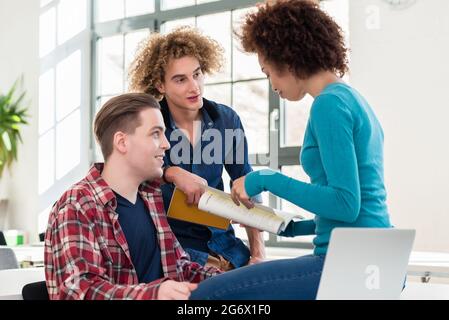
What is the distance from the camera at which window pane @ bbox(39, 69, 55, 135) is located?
6168mm

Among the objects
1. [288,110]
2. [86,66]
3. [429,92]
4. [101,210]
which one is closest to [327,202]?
[101,210]

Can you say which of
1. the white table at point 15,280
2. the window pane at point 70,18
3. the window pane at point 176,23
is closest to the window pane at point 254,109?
the window pane at point 176,23

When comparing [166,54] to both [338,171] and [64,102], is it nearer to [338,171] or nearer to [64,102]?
[338,171]

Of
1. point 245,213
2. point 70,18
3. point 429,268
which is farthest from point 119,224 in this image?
point 70,18

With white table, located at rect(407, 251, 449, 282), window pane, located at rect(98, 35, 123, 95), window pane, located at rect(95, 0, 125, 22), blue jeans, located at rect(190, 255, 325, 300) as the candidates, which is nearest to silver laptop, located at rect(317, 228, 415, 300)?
blue jeans, located at rect(190, 255, 325, 300)

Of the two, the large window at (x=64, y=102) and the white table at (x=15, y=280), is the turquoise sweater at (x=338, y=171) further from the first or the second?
the large window at (x=64, y=102)

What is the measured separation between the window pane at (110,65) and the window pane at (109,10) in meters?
0.20

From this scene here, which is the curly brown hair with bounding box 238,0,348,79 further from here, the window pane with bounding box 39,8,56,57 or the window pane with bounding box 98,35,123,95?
the window pane with bounding box 39,8,56,57

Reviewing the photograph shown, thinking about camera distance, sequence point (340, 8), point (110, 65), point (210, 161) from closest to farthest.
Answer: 1. point (210, 161)
2. point (340, 8)
3. point (110, 65)

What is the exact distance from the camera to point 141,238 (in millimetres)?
1950

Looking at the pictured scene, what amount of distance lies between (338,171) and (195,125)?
1.00 meters

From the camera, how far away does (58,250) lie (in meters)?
1.71

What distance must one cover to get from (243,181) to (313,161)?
203mm
